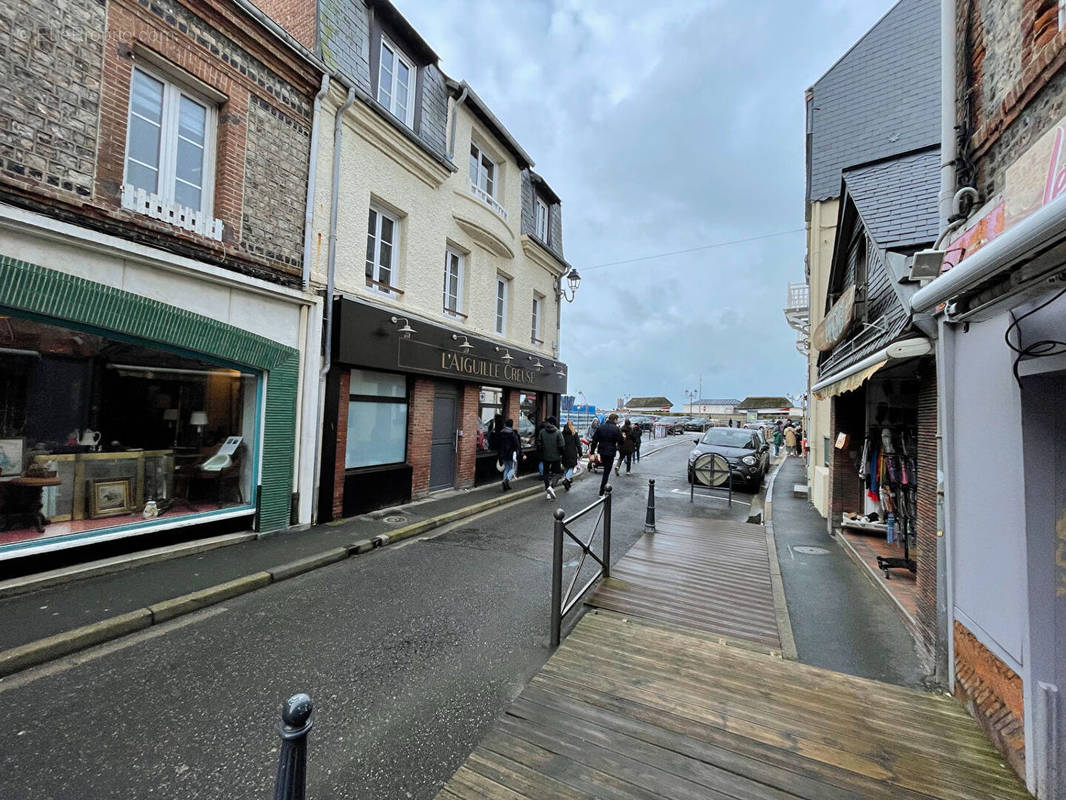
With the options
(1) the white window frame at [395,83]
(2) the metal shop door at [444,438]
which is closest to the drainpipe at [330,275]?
(1) the white window frame at [395,83]

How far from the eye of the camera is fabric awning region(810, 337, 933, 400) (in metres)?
3.74

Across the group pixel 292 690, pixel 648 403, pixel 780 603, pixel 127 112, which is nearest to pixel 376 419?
pixel 127 112

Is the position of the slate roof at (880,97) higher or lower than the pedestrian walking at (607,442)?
higher

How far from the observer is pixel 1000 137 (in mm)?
3096

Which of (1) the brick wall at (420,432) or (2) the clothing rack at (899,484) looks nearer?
(2) the clothing rack at (899,484)

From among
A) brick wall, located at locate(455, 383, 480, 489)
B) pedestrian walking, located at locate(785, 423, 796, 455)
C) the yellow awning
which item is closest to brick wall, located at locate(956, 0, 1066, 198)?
the yellow awning

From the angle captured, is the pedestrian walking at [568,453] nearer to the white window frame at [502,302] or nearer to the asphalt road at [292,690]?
the white window frame at [502,302]

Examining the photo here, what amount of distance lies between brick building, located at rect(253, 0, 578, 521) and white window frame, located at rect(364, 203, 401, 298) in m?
0.02

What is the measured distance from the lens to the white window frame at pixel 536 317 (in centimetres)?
1435

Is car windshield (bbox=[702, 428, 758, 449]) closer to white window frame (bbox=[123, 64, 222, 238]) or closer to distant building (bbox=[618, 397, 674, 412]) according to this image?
white window frame (bbox=[123, 64, 222, 238])

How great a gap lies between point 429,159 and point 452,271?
7.91ft

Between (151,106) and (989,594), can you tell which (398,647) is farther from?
(151,106)

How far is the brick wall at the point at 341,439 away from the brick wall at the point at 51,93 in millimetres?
3747

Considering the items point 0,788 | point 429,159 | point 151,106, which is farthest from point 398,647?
point 429,159
